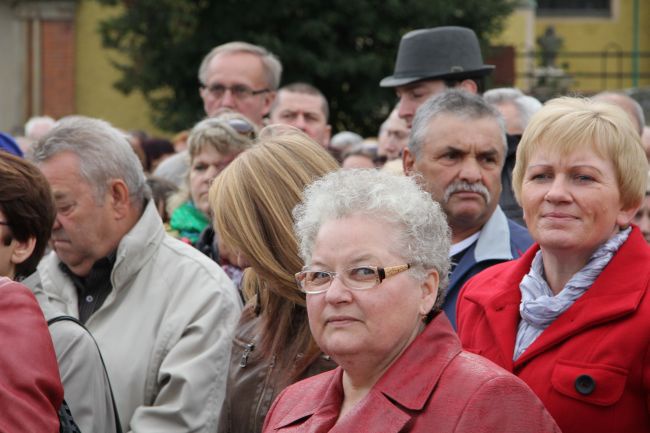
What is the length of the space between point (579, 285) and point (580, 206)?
0.75 feet

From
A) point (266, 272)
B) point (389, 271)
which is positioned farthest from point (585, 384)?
point (266, 272)

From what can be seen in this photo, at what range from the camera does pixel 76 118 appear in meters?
5.12

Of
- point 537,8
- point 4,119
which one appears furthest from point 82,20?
point 537,8

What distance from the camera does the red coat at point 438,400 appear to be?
2.90m

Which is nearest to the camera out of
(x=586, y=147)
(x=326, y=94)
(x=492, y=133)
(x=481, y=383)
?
(x=481, y=383)

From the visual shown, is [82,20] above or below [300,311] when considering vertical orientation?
above

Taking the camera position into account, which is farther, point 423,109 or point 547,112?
point 423,109

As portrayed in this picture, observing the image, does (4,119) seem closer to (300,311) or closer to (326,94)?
(326,94)

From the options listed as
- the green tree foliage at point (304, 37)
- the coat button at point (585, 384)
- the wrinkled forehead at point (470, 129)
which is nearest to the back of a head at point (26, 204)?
the wrinkled forehead at point (470, 129)

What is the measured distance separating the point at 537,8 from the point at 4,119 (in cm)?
1290

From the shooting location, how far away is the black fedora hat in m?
6.23

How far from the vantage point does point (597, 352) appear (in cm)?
337

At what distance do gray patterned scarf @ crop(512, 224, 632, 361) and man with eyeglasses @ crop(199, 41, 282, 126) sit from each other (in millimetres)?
4001

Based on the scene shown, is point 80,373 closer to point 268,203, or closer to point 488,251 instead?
point 268,203
